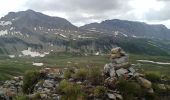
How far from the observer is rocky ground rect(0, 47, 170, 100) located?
5375 centimetres

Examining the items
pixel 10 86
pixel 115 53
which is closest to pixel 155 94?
pixel 115 53

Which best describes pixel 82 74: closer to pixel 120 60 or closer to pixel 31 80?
pixel 120 60

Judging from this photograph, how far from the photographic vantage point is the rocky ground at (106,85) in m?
53.8

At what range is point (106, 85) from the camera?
55562mm

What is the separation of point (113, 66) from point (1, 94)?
20.8 m

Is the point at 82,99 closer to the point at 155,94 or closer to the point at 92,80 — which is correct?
the point at 92,80

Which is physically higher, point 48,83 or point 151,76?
point 151,76

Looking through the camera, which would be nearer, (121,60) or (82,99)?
(82,99)

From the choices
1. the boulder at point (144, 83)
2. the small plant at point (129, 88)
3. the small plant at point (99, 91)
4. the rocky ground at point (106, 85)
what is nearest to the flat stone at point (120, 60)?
the rocky ground at point (106, 85)

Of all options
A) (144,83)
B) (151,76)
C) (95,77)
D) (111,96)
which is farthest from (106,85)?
(151,76)

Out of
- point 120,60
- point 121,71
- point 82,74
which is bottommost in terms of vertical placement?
point 82,74

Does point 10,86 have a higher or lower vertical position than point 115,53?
lower

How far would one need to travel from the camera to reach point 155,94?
56.7 metres

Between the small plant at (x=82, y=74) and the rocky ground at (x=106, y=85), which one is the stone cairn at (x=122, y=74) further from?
the small plant at (x=82, y=74)
